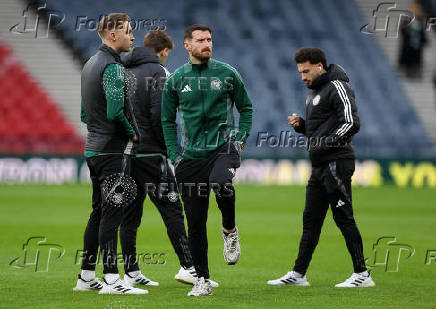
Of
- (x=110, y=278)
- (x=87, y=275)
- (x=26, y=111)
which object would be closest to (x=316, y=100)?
(x=110, y=278)

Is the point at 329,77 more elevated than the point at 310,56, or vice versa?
the point at 310,56

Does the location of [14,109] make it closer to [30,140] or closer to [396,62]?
[30,140]

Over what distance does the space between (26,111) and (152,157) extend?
73.4ft

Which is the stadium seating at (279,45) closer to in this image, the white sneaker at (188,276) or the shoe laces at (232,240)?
the white sneaker at (188,276)

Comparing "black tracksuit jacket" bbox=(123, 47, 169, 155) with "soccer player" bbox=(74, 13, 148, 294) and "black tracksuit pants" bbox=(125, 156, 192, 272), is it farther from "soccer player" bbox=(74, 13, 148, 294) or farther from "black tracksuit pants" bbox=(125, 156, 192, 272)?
"soccer player" bbox=(74, 13, 148, 294)

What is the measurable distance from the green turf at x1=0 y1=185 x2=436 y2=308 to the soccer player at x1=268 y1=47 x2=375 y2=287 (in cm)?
36

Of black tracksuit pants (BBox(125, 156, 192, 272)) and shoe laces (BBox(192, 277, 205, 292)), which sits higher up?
black tracksuit pants (BBox(125, 156, 192, 272))

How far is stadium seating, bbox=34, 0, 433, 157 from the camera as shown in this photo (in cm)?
3052

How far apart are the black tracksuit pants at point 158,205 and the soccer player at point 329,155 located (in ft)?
3.48

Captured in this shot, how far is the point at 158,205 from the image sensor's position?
7.91m

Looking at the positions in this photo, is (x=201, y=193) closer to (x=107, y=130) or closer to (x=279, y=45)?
(x=107, y=130)

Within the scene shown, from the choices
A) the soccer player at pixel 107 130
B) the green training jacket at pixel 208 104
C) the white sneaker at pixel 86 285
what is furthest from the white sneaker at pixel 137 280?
the green training jacket at pixel 208 104

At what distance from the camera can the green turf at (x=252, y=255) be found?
6.96 m

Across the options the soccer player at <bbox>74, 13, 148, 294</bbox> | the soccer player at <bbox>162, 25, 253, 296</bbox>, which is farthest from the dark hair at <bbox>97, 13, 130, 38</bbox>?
the soccer player at <bbox>162, 25, 253, 296</bbox>
